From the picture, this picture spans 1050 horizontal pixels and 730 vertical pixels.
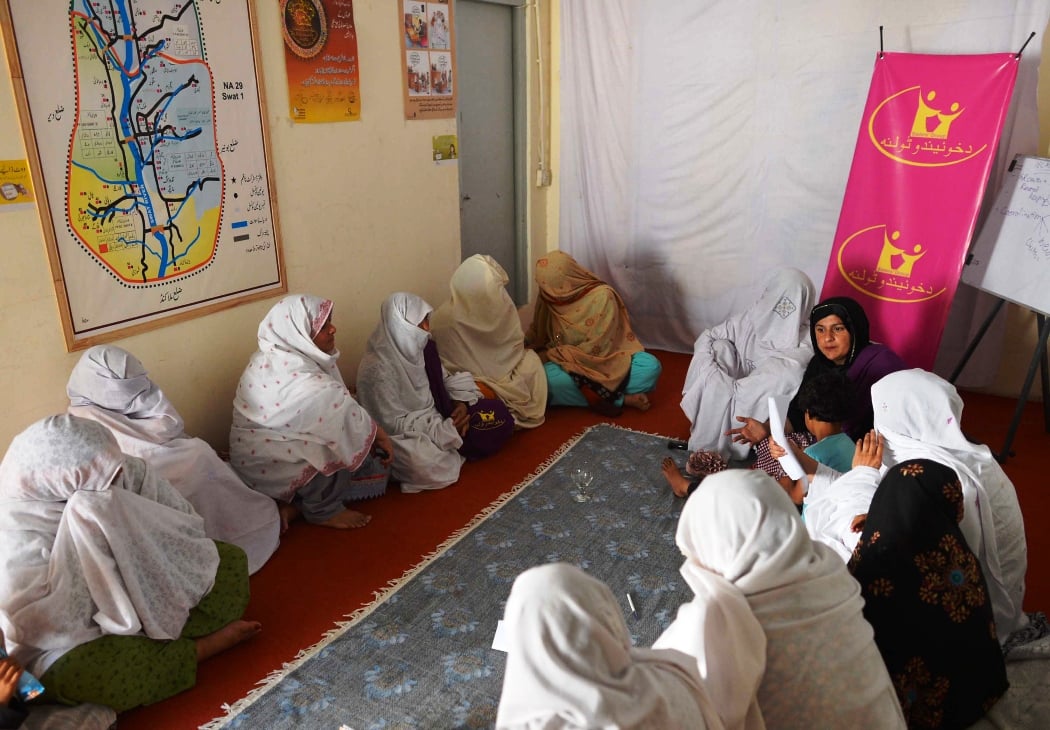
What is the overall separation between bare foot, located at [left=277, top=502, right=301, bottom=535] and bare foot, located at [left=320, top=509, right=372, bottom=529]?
122 mm

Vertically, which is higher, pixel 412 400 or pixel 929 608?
pixel 929 608

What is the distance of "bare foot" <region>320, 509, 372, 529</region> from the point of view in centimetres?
294

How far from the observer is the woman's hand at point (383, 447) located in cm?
308

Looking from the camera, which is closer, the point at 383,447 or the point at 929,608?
the point at 929,608

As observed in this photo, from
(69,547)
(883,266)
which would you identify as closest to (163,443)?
(69,547)

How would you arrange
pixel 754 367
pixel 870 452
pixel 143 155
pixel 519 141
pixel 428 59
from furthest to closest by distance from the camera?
pixel 519 141 < pixel 428 59 < pixel 754 367 < pixel 143 155 < pixel 870 452

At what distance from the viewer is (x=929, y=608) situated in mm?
1581

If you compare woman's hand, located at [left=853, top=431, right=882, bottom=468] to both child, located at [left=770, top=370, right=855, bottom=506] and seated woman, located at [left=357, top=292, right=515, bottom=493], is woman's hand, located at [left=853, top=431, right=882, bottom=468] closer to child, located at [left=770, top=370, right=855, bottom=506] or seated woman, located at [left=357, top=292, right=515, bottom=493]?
child, located at [left=770, top=370, right=855, bottom=506]

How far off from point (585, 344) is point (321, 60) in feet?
6.36

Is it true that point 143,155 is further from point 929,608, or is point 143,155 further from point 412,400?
point 929,608

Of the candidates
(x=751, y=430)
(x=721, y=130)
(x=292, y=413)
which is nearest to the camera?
(x=292, y=413)

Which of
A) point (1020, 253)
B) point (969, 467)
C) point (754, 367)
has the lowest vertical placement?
point (754, 367)

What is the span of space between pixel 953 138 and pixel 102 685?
400 centimetres

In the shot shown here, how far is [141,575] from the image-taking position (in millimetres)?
2014
